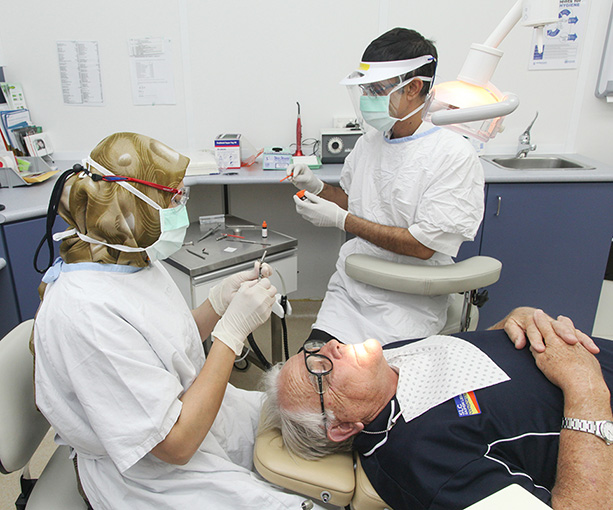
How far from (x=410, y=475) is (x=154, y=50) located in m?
2.80

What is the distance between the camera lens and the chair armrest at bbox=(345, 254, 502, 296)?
1497 millimetres

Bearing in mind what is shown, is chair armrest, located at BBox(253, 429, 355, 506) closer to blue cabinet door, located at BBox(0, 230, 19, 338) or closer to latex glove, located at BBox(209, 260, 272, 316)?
latex glove, located at BBox(209, 260, 272, 316)

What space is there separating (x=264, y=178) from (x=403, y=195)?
1005 mm

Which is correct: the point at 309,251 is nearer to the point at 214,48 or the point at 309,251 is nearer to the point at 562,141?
the point at 214,48

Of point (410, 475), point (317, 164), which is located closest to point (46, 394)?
point (410, 475)

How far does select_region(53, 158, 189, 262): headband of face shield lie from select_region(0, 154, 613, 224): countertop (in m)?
1.25

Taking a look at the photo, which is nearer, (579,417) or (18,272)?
(579,417)

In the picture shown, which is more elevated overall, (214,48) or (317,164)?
(214,48)

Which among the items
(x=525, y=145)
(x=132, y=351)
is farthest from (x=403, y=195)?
(x=525, y=145)

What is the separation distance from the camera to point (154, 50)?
286 cm

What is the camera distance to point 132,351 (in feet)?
2.97

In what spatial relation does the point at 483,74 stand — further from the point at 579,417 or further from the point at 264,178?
the point at 264,178

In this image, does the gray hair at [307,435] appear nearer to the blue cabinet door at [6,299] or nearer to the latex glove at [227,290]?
the latex glove at [227,290]

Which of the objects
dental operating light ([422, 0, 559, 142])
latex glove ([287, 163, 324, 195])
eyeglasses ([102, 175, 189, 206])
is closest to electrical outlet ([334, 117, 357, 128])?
latex glove ([287, 163, 324, 195])
